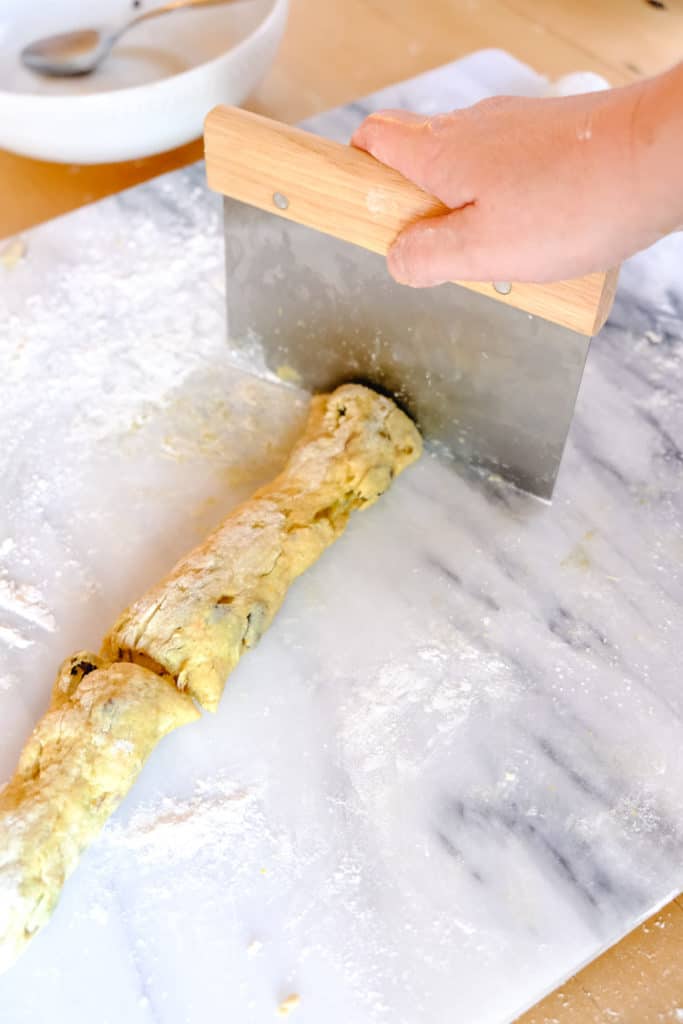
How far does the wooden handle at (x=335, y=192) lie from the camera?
93cm

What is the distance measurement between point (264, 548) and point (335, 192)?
1.06 feet

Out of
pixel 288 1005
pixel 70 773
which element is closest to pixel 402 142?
pixel 70 773

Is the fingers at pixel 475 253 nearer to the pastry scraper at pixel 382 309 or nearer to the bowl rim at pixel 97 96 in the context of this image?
the pastry scraper at pixel 382 309

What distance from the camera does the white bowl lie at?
4.02 feet

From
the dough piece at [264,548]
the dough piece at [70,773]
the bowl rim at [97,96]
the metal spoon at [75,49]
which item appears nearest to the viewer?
the dough piece at [70,773]

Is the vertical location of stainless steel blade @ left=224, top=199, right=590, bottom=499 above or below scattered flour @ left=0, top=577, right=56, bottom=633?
above

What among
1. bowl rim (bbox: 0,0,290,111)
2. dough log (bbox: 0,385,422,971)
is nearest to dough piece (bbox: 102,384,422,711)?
dough log (bbox: 0,385,422,971)

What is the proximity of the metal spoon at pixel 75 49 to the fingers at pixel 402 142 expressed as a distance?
58 centimetres

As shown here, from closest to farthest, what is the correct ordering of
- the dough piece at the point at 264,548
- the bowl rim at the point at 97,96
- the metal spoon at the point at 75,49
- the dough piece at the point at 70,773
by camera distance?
the dough piece at the point at 70,773 → the dough piece at the point at 264,548 → the bowl rim at the point at 97,96 → the metal spoon at the point at 75,49

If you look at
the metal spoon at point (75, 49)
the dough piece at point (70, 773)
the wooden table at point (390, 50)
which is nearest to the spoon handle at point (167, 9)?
the metal spoon at point (75, 49)

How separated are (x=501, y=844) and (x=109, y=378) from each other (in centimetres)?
63

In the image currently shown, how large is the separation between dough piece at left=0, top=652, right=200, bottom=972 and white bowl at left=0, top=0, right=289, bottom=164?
65 centimetres

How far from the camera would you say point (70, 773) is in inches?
32.5

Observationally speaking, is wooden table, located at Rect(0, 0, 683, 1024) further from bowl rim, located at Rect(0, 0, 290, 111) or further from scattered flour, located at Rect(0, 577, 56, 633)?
scattered flour, located at Rect(0, 577, 56, 633)
